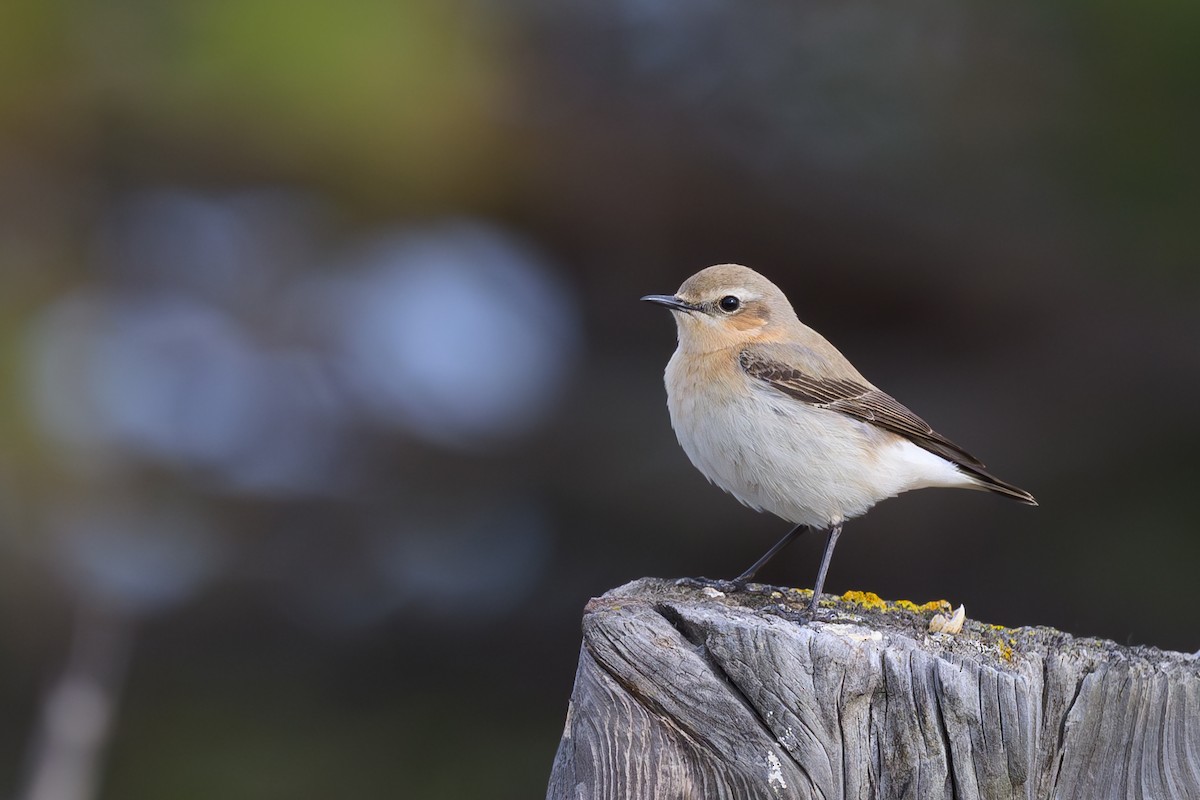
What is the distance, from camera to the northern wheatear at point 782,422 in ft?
17.1

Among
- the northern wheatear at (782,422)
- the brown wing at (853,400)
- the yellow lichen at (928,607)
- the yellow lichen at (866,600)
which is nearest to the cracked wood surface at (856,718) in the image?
the yellow lichen at (928,607)

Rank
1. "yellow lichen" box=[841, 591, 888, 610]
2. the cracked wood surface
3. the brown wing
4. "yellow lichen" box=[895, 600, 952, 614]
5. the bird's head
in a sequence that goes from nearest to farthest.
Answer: the cracked wood surface → "yellow lichen" box=[895, 600, 952, 614] → "yellow lichen" box=[841, 591, 888, 610] → the brown wing → the bird's head

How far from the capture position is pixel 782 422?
5258 mm

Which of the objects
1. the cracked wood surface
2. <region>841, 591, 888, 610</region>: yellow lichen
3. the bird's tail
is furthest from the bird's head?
the cracked wood surface

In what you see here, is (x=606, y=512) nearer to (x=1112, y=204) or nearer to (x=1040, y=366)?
(x=1040, y=366)

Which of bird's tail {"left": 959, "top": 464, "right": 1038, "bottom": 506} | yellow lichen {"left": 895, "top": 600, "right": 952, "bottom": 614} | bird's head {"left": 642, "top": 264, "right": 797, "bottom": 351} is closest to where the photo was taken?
yellow lichen {"left": 895, "top": 600, "right": 952, "bottom": 614}

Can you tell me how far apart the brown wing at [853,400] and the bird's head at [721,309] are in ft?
0.67

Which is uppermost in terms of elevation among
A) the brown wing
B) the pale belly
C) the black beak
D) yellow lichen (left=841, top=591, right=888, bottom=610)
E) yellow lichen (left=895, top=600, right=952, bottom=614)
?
the black beak

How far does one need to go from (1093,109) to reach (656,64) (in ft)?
8.90

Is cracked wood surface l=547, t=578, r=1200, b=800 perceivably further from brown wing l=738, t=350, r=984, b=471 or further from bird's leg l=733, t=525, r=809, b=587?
brown wing l=738, t=350, r=984, b=471

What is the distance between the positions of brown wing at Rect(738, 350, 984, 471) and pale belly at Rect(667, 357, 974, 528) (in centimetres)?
5

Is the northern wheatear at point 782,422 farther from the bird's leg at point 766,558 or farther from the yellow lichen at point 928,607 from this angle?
the yellow lichen at point 928,607

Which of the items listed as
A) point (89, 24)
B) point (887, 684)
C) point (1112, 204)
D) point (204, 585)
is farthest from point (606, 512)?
point (887, 684)

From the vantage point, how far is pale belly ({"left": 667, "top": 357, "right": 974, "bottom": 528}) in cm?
517
